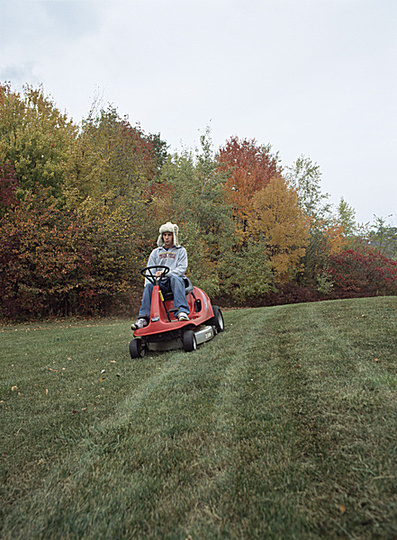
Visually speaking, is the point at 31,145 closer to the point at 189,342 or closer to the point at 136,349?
the point at 136,349

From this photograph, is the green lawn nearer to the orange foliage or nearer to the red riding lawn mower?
the red riding lawn mower

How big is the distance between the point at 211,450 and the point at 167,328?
249 centimetres

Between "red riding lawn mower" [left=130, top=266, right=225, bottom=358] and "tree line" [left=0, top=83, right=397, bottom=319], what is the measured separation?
7406 millimetres

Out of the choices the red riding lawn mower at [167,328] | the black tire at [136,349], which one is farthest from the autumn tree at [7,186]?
the black tire at [136,349]

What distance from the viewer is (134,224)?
48.0 feet

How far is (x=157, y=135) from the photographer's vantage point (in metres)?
32.4

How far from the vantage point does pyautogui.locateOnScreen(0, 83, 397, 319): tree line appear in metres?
11.3

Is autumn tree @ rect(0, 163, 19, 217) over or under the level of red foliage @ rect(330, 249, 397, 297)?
over

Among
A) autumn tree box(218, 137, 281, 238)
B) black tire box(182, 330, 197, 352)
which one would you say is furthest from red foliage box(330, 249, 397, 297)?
black tire box(182, 330, 197, 352)

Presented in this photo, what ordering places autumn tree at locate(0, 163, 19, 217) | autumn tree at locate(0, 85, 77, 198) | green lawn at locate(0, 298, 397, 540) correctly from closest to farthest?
green lawn at locate(0, 298, 397, 540) → autumn tree at locate(0, 163, 19, 217) → autumn tree at locate(0, 85, 77, 198)

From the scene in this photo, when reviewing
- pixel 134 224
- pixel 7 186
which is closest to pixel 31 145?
pixel 7 186

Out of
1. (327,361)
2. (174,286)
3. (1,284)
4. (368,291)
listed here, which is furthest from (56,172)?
(368,291)

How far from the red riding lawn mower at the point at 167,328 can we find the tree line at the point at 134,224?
7.41 m

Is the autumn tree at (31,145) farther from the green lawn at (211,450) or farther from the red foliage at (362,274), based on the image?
the red foliage at (362,274)
